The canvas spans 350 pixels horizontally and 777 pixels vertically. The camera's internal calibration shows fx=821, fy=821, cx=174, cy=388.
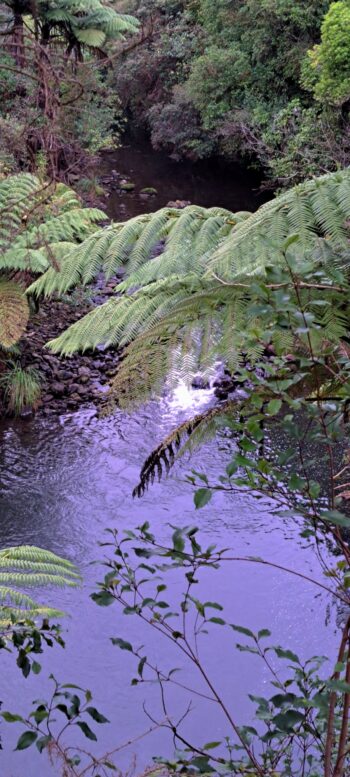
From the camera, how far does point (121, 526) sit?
17.6ft

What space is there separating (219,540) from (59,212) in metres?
4.12

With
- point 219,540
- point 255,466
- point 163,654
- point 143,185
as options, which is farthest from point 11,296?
point 143,185

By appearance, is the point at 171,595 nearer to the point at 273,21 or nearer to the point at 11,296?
the point at 11,296

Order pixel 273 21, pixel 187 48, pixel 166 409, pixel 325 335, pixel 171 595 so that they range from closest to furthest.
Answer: pixel 325 335 → pixel 171 595 → pixel 166 409 → pixel 273 21 → pixel 187 48

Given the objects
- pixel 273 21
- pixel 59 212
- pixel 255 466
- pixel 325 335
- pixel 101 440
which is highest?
pixel 273 21

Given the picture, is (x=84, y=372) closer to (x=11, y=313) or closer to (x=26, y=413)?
(x=26, y=413)

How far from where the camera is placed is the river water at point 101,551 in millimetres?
4000

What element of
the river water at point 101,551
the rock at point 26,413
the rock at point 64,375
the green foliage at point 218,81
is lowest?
the river water at point 101,551

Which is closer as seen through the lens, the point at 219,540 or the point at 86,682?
the point at 86,682

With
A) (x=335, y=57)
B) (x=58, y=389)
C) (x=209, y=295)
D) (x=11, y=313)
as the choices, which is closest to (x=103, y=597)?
(x=209, y=295)

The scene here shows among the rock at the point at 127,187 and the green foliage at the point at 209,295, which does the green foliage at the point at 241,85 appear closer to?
the rock at the point at 127,187

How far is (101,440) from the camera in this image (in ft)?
21.6

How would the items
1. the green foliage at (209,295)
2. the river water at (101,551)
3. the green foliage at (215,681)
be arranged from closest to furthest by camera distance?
1. the green foliage at (215,681)
2. the green foliage at (209,295)
3. the river water at (101,551)

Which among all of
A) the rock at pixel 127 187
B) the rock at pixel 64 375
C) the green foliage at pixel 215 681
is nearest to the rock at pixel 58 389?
the rock at pixel 64 375
